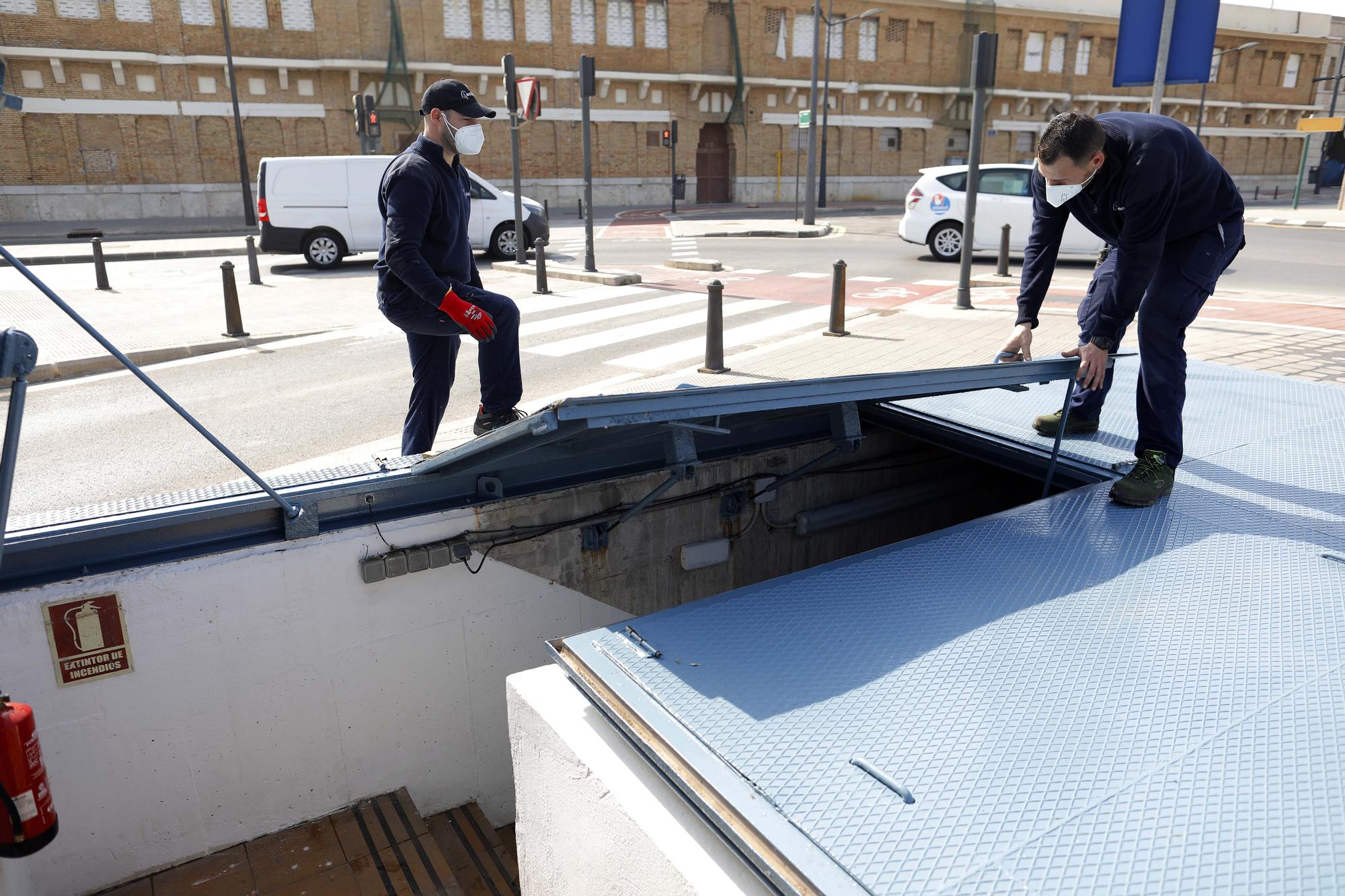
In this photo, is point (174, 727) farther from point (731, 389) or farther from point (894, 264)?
point (894, 264)

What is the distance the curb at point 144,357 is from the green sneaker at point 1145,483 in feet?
31.3

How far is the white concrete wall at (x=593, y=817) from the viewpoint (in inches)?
78.1

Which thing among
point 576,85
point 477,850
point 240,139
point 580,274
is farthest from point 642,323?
point 576,85

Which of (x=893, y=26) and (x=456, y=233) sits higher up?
(x=893, y=26)

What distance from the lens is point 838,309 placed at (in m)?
10.4

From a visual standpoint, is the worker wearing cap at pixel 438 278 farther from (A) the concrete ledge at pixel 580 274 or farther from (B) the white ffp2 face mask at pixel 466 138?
(A) the concrete ledge at pixel 580 274

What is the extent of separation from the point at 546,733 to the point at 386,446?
471 centimetres

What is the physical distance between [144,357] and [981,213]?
44.0 feet

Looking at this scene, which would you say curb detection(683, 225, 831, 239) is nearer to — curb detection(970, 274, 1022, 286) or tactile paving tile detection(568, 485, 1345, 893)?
curb detection(970, 274, 1022, 286)

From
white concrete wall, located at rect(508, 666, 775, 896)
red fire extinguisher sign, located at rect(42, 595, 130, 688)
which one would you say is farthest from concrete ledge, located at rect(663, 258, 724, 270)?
white concrete wall, located at rect(508, 666, 775, 896)

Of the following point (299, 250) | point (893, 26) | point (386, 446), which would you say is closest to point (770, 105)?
point (893, 26)

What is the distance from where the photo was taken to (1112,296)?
11.9 ft

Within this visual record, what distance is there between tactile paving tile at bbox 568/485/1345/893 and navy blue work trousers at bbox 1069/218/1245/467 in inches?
20.9

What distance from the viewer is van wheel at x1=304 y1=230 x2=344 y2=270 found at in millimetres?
17016
